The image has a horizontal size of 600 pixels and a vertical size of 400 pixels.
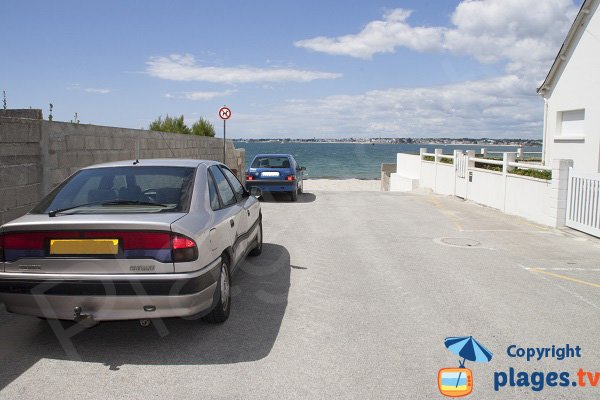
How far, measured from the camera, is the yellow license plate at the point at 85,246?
13.4 ft

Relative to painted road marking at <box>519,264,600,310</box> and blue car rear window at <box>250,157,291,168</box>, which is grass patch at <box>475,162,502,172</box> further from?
painted road marking at <box>519,264,600,310</box>

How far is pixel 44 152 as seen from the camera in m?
7.55

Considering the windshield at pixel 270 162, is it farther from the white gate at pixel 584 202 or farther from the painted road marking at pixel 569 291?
the painted road marking at pixel 569 291

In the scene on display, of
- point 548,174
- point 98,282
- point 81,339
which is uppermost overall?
point 548,174

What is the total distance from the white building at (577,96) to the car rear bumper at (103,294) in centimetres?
1605

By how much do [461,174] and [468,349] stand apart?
1538 centimetres

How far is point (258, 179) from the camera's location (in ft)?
55.2

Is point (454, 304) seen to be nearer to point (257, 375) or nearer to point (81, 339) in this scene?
point (257, 375)

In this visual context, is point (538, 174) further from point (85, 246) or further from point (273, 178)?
point (85, 246)

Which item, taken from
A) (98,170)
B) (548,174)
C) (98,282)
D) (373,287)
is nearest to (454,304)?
(373,287)

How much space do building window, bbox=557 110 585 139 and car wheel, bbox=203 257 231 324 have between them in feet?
54.2

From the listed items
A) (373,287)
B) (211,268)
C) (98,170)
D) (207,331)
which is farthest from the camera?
(373,287)

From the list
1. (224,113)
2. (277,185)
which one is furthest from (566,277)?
(224,113)

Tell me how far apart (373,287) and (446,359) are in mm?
2236
